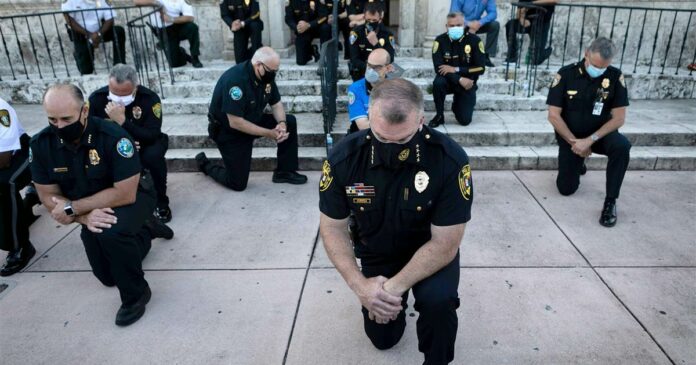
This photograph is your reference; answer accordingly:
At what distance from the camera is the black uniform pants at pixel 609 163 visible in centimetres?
409

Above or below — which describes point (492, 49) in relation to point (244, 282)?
above

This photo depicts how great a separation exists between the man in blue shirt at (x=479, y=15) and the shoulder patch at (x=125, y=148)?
524cm

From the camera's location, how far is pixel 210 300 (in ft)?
10.5

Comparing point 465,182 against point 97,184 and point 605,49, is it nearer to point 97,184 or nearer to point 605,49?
point 97,184

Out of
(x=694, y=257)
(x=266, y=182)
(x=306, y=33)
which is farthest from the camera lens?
(x=306, y=33)

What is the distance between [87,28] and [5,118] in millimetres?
4304

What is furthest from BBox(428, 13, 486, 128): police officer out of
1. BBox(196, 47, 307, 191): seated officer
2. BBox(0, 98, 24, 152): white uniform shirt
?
BBox(0, 98, 24, 152): white uniform shirt

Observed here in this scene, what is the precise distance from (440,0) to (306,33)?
204 cm

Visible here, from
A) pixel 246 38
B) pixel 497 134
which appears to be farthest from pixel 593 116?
pixel 246 38

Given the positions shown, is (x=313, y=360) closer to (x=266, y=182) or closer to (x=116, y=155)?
(x=116, y=155)

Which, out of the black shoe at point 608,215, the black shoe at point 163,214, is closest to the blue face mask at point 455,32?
the black shoe at point 608,215

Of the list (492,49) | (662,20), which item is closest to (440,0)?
(492,49)

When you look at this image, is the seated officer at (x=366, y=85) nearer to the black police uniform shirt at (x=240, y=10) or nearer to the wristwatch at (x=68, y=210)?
the wristwatch at (x=68, y=210)

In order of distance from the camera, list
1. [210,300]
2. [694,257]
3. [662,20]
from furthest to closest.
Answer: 1. [662,20]
2. [694,257]
3. [210,300]
